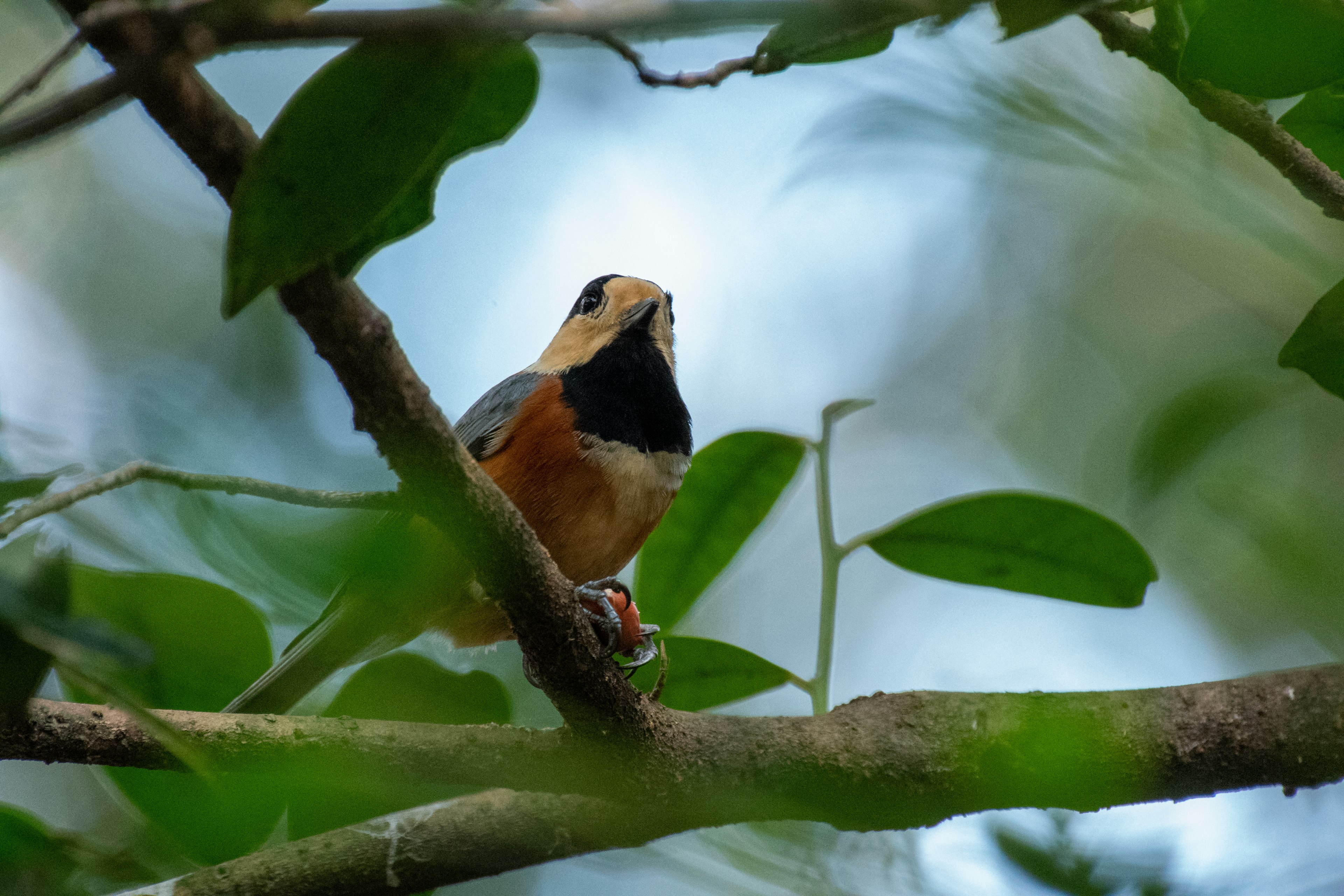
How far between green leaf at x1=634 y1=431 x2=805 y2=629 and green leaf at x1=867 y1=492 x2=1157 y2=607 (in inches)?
13.0

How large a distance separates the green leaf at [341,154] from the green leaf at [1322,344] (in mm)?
1131

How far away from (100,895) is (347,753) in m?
0.53

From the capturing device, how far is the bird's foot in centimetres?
241

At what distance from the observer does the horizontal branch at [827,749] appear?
7.17 ft

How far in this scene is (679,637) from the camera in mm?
2691

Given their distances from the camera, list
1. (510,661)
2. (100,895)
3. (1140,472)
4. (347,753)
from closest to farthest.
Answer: (1140,472) < (100,895) < (347,753) < (510,661)

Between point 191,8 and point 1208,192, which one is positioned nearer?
point 191,8

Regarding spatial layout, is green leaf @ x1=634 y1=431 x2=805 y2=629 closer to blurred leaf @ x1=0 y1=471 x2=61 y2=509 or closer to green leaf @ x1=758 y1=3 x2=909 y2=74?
green leaf @ x1=758 y1=3 x2=909 y2=74

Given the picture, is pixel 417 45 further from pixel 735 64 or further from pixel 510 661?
pixel 510 661

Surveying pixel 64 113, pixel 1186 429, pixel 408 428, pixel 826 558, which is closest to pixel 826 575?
pixel 826 558

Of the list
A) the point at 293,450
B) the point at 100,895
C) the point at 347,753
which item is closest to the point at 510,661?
the point at 347,753

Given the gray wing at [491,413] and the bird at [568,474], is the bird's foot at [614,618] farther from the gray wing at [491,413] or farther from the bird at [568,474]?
the gray wing at [491,413]

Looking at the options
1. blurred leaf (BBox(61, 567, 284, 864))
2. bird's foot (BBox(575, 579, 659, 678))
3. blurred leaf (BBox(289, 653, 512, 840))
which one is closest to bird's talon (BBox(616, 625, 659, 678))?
bird's foot (BBox(575, 579, 659, 678))

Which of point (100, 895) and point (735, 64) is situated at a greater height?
point (735, 64)
